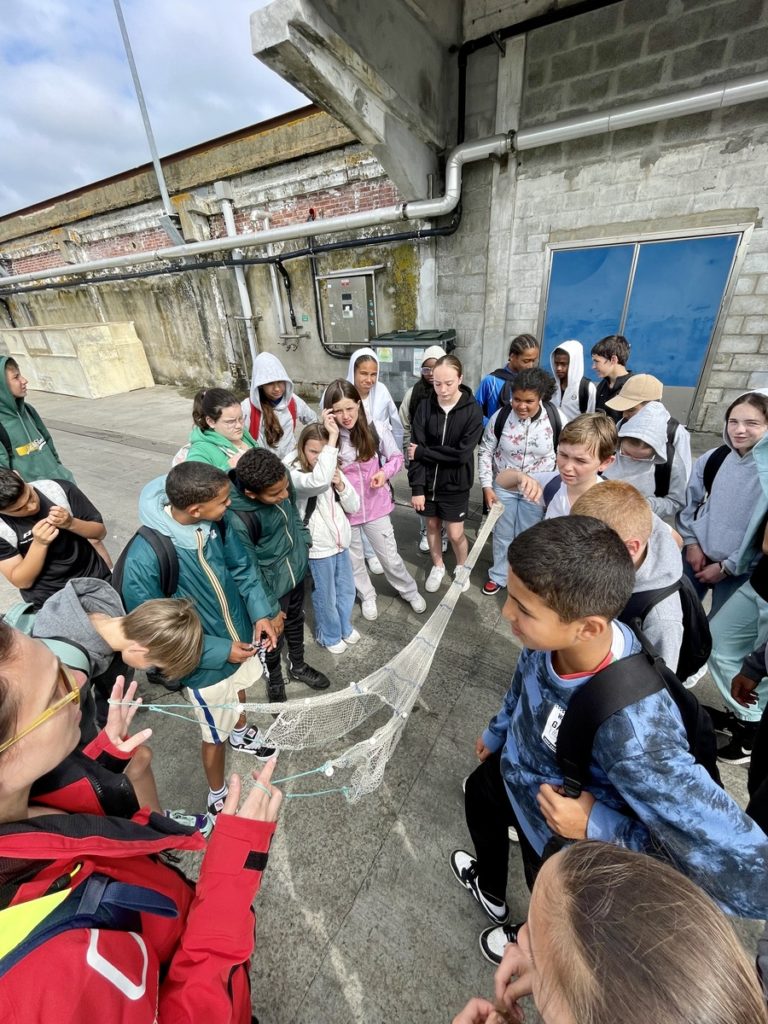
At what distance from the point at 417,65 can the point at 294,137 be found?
12.1ft

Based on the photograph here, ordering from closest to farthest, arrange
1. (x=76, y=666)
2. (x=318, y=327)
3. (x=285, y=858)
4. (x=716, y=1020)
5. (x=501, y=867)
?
1. (x=716, y=1020)
2. (x=76, y=666)
3. (x=501, y=867)
4. (x=285, y=858)
5. (x=318, y=327)

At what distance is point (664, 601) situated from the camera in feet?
5.16

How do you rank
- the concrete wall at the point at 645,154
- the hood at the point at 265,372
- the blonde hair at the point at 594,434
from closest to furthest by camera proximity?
1. the blonde hair at the point at 594,434
2. the hood at the point at 265,372
3. the concrete wall at the point at 645,154

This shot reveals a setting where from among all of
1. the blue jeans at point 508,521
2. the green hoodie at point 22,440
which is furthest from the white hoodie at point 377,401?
the green hoodie at point 22,440

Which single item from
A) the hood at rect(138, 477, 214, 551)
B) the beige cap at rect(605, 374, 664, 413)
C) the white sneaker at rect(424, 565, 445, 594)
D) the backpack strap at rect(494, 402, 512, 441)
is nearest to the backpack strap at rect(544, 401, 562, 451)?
Result: the backpack strap at rect(494, 402, 512, 441)

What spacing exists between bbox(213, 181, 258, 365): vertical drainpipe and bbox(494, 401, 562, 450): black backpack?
707cm

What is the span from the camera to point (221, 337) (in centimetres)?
1062

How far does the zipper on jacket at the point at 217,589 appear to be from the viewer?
1.91 metres

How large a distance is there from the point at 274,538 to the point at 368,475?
1.06 meters

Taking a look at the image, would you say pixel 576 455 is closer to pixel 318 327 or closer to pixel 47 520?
pixel 47 520

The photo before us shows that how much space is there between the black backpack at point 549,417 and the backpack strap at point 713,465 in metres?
0.95

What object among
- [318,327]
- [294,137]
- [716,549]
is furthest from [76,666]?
[294,137]

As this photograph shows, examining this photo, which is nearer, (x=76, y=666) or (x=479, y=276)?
(x=76, y=666)

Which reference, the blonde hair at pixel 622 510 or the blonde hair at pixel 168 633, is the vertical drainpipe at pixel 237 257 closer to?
the blonde hair at pixel 168 633
